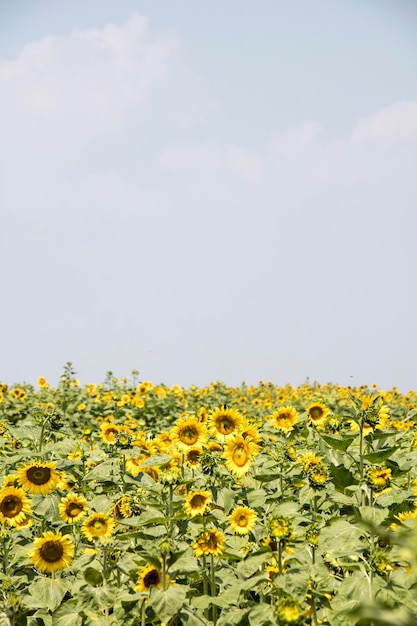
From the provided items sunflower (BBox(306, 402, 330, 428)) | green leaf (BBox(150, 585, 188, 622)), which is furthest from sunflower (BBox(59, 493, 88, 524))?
sunflower (BBox(306, 402, 330, 428))

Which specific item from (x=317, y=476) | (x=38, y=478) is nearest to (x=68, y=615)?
(x=38, y=478)

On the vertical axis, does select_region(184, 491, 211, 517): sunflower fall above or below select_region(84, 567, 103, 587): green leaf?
above

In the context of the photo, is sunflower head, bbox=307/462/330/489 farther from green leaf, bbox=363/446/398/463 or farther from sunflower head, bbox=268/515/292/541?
sunflower head, bbox=268/515/292/541

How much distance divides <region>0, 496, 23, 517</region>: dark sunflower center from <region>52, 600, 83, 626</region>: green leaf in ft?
2.45

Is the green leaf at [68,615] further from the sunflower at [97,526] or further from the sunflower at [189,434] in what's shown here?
the sunflower at [189,434]

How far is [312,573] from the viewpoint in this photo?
3.17 meters

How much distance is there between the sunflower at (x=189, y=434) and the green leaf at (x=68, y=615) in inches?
Result: 54.8

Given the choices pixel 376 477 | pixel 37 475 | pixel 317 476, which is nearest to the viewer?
pixel 376 477

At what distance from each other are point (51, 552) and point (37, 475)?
0.70 metres

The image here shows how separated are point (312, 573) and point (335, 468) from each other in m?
1.18

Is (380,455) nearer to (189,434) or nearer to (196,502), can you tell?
(196,502)

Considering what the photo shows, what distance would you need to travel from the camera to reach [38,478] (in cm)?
430

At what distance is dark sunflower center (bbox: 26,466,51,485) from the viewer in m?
4.29

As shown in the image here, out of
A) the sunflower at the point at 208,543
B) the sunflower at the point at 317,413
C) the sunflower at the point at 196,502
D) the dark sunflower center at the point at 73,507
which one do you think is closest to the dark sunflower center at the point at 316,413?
the sunflower at the point at 317,413
